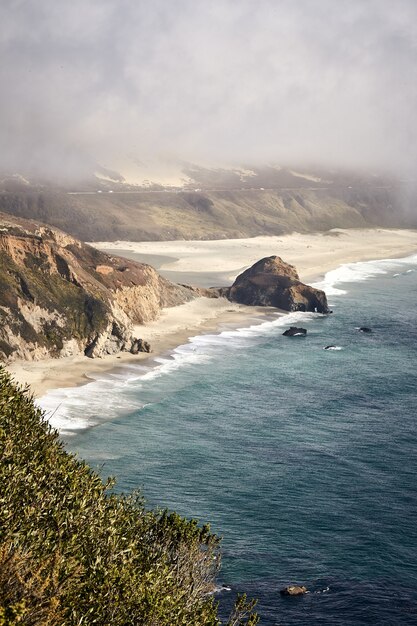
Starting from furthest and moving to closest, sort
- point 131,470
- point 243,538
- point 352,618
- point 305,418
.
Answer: point 305,418, point 131,470, point 243,538, point 352,618

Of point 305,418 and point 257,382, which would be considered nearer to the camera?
point 305,418

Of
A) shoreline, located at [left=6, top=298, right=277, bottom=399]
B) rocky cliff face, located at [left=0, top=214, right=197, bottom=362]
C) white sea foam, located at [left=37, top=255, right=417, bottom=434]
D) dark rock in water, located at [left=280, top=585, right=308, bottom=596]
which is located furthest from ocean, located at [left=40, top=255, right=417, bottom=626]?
rocky cliff face, located at [left=0, top=214, right=197, bottom=362]

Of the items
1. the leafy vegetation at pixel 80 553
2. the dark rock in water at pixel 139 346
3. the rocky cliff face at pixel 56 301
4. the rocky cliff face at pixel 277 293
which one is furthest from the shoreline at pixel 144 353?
the leafy vegetation at pixel 80 553

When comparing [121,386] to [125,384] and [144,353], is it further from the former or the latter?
[144,353]

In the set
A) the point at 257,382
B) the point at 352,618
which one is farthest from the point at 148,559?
A: the point at 257,382

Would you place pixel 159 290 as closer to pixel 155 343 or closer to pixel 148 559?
pixel 155 343
